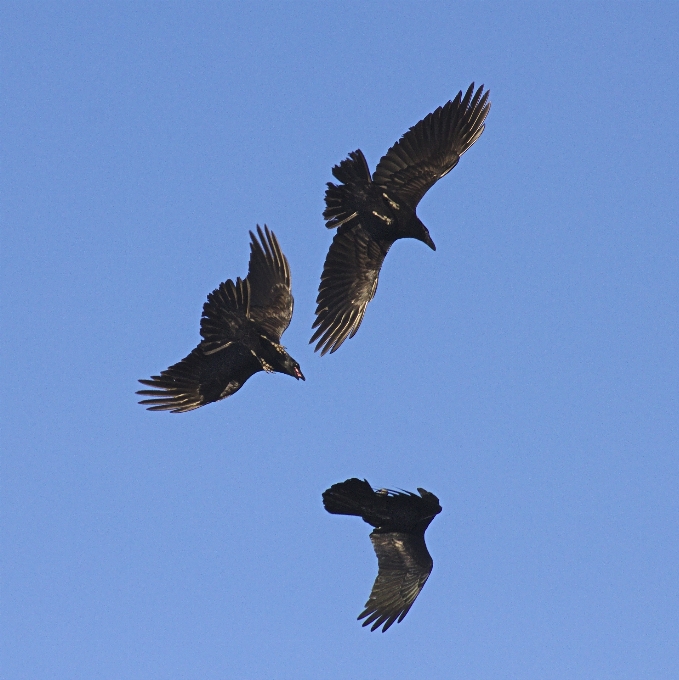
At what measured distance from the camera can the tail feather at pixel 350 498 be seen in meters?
14.7

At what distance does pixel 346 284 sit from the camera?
679 inches

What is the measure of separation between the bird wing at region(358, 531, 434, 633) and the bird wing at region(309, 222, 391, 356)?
2950 millimetres

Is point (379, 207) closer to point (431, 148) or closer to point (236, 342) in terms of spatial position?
point (431, 148)

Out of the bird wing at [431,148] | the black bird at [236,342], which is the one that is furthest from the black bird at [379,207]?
the black bird at [236,342]

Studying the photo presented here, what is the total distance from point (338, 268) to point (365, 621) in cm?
483

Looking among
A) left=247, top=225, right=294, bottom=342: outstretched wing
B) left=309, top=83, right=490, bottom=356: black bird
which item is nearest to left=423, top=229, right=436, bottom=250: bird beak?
left=309, top=83, right=490, bottom=356: black bird

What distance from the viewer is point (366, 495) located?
48.8ft

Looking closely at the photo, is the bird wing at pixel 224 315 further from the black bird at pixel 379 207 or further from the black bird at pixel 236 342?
the black bird at pixel 379 207

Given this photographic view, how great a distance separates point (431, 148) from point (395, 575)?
5.51m

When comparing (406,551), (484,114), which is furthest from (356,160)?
(406,551)

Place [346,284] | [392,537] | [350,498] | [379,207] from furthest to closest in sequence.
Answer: [346,284], [379,207], [392,537], [350,498]

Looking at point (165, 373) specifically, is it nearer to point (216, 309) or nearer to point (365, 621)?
point (216, 309)

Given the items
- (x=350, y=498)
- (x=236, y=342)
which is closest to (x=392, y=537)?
(x=350, y=498)

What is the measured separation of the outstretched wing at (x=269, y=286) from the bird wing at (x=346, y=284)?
0.47 meters
